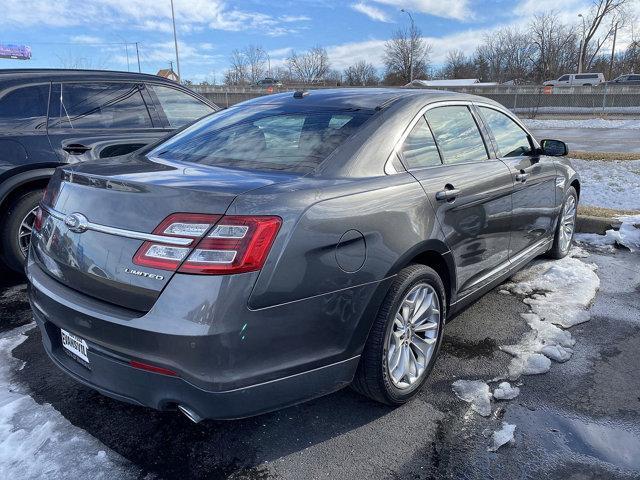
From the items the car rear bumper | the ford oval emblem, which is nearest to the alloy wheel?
the car rear bumper

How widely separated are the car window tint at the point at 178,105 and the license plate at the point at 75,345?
11.5 feet

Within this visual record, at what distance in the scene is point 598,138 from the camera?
16.0 m

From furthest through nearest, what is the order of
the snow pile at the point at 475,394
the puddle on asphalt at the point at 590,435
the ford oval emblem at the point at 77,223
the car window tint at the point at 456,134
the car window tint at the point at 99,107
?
the car window tint at the point at 99,107 < the car window tint at the point at 456,134 < the snow pile at the point at 475,394 < the puddle on asphalt at the point at 590,435 < the ford oval emblem at the point at 77,223

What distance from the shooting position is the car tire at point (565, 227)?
482 cm

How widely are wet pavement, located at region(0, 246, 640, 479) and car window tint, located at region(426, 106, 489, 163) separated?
51.3 inches

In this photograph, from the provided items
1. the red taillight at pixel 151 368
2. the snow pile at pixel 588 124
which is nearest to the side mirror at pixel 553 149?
the red taillight at pixel 151 368

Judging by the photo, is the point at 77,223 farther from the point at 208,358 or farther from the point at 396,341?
the point at 396,341

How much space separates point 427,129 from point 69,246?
6.75 ft

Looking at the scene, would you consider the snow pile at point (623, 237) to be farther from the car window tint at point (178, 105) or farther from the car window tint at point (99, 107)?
the car window tint at point (99, 107)

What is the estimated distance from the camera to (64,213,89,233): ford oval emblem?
2.16 metres

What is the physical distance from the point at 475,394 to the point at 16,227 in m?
3.90

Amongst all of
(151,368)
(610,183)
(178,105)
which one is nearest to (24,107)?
(178,105)

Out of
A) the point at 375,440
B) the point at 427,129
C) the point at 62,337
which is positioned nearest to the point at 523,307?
the point at 427,129

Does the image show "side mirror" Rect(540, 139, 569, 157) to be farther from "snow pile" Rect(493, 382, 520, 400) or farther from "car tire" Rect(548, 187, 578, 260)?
"snow pile" Rect(493, 382, 520, 400)
